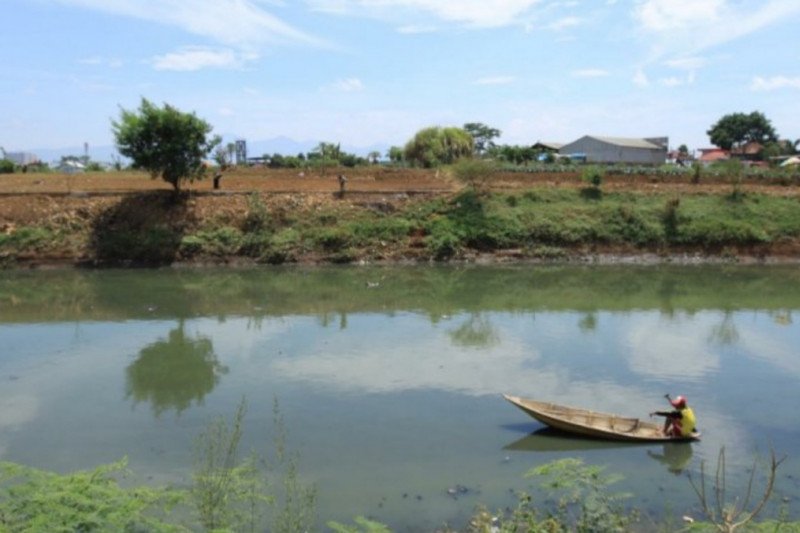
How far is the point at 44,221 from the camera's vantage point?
A: 1151 inches

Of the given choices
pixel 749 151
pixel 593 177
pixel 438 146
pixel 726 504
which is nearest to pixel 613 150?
pixel 438 146

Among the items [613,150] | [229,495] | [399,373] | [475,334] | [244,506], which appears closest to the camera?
[229,495]

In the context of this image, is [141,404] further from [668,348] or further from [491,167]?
[491,167]

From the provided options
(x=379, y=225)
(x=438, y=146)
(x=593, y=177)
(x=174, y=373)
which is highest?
(x=438, y=146)

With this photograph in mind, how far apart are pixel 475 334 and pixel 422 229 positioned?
13830 mm

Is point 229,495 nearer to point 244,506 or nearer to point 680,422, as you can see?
point 244,506

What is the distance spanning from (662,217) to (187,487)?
1091 inches

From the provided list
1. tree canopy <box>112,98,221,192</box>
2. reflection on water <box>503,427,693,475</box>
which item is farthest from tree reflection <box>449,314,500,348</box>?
tree canopy <box>112,98,221,192</box>

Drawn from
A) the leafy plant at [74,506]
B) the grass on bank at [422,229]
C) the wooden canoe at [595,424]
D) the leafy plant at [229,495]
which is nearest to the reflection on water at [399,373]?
the wooden canoe at [595,424]

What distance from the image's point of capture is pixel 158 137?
96.0ft

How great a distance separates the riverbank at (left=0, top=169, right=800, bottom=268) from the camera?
28797 millimetres

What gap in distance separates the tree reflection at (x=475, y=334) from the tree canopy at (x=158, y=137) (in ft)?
52.8

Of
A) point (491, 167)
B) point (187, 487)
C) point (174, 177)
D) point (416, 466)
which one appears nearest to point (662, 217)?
point (491, 167)

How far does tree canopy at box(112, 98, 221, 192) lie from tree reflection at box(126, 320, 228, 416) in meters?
14.3
